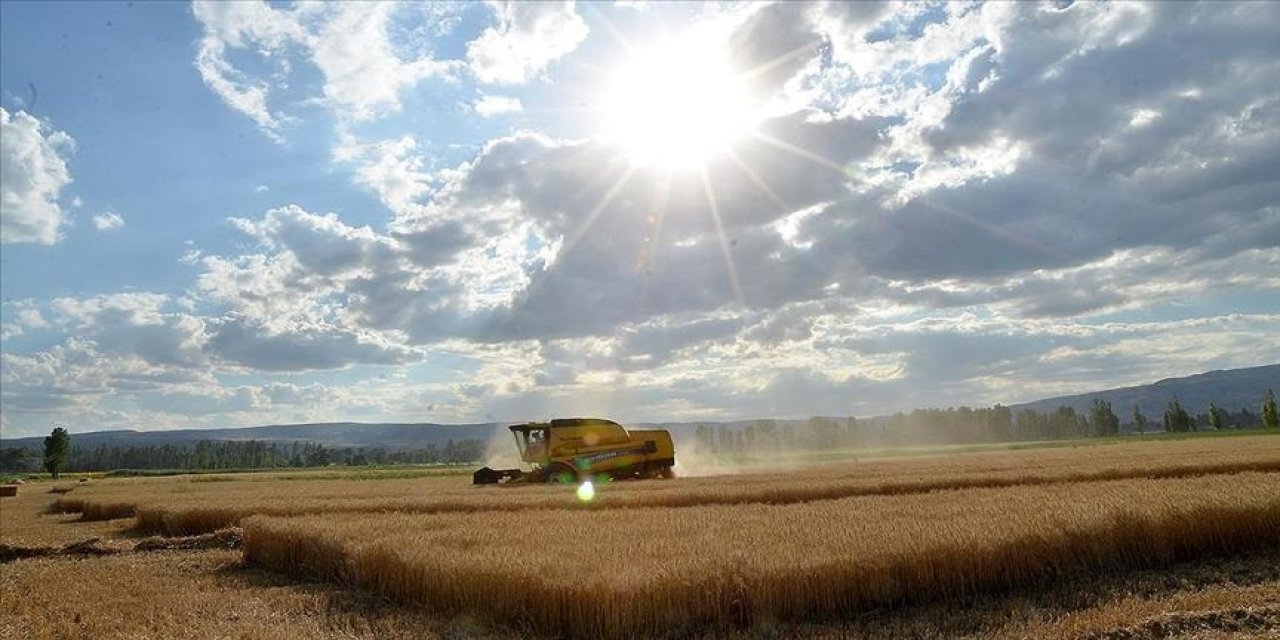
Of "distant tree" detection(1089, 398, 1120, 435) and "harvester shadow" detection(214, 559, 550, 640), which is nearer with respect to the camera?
"harvester shadow" detection(214, 559, 550, 640)

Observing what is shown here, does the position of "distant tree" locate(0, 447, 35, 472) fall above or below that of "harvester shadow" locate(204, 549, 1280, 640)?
above

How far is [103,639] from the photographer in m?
8.92

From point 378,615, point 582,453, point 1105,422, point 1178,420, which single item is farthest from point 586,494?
point 1105,422

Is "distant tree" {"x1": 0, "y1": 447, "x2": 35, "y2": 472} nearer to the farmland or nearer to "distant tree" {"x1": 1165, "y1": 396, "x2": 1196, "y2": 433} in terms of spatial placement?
the farmland

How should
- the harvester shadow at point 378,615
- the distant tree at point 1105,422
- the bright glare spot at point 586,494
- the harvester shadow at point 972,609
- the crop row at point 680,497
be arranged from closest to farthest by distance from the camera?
the harvester shadow at point 972,609 < the harvester shadow at point 378,615 < the crop row at point 680,497 < the bright glare spot at point 586,494 < the distant tree at point 1105,422

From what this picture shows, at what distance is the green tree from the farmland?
342ft

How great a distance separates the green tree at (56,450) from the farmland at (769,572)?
104369mm

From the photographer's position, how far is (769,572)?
27.3 ft

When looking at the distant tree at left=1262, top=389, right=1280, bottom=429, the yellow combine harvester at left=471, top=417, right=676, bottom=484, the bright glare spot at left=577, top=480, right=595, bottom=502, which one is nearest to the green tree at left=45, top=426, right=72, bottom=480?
the yellow combine harvester at left=471, top=417, right=676, bottom=484

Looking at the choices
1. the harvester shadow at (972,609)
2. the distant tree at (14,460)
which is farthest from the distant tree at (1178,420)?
the distant tree at (14,460)

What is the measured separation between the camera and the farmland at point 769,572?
26.7ft

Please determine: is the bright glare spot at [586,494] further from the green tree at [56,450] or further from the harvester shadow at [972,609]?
the green tree at [56,450]

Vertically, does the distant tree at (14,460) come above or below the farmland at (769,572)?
above

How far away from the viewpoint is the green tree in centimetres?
9894
